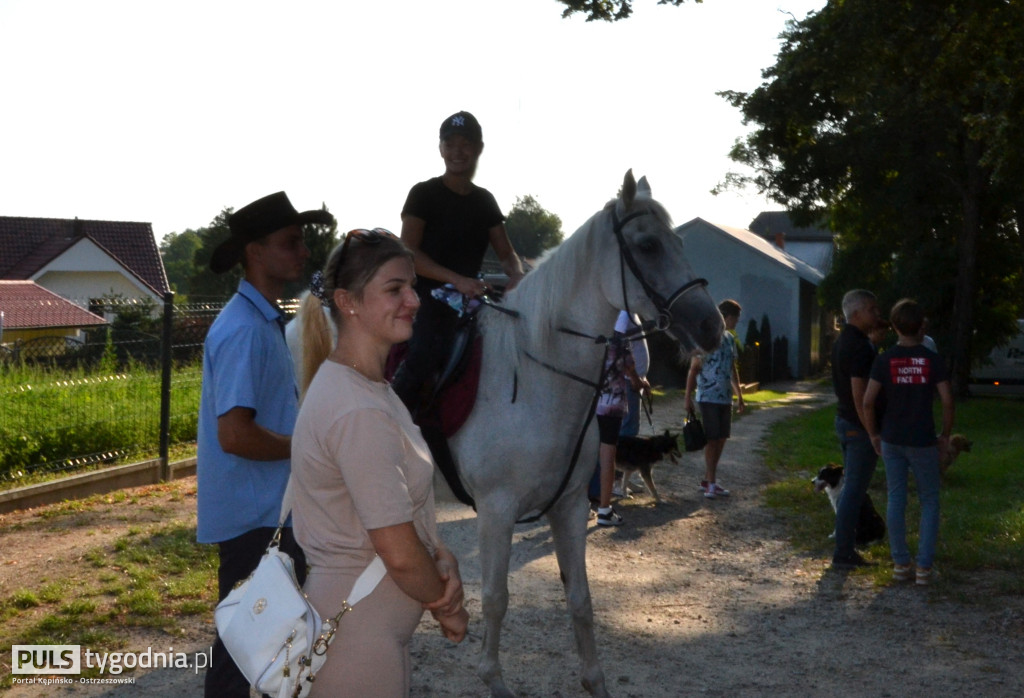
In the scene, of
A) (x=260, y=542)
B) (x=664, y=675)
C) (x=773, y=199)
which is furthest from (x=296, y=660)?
(x=773, y=199)

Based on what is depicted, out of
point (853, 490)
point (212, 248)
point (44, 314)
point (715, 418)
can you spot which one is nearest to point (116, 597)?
point (853, 490)

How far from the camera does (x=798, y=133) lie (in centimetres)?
1783

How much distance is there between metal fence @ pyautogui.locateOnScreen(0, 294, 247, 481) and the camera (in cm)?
1034

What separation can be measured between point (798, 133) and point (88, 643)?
15.2 metres

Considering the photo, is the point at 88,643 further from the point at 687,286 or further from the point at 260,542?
the point at 687,286

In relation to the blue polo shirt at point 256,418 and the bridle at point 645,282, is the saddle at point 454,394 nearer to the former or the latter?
the bridle at point 645,282

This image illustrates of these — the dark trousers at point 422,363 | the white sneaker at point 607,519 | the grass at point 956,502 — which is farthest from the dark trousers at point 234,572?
the white sneaker at point 607,519

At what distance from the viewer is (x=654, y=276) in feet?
15.8

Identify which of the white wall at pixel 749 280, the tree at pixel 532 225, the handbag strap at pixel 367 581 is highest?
the tree at pixel 532 225

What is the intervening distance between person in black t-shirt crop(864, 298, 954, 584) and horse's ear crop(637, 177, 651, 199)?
3.39 m

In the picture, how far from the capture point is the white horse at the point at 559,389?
489 centimetres

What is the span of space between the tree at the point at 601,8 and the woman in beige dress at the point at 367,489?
21.8 feet

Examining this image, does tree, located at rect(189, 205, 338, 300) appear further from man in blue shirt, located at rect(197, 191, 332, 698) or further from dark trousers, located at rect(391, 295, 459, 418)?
man in blue shirt, located at rect(197, 191, 332, 698)

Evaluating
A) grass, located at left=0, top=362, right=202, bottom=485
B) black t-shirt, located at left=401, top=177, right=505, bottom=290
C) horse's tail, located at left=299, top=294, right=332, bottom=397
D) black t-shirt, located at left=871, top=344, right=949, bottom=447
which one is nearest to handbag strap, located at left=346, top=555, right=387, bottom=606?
horse's tail, located at left=299, top=294, right=332, bottom=397
